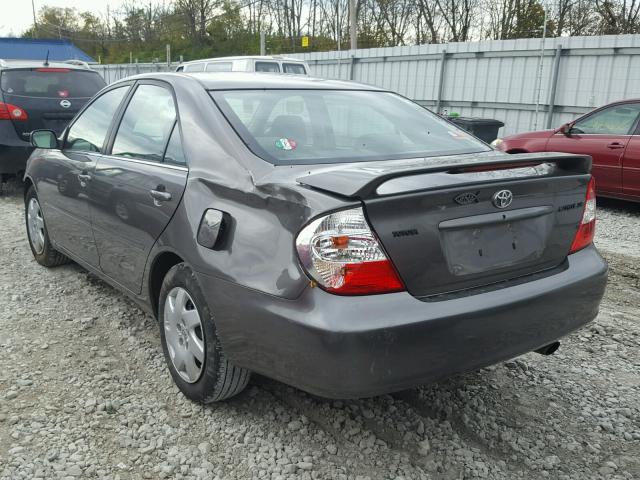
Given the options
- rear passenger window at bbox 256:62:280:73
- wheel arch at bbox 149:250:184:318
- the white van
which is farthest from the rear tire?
rear passenger window at bbox 256:62:280:73

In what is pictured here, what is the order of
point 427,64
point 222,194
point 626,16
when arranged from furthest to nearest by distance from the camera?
point 626,16, point 427,64, point 222,194

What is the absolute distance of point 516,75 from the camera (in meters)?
12.8

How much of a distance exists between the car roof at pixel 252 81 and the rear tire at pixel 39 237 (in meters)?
1.81

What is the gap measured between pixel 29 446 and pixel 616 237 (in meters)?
5.97

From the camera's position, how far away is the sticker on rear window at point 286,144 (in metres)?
2.73

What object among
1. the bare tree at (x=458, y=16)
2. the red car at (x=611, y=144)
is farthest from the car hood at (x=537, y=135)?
the bare tree at (x=458, y=16)

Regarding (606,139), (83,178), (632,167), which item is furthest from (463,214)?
(606,139)

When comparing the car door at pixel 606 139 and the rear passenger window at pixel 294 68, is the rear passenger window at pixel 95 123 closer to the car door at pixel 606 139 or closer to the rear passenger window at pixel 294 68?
the car door at pixel 606 139

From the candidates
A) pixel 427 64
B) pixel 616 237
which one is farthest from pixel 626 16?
pixel 616 237

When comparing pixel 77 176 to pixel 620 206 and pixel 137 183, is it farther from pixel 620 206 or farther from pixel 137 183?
pixel 620 206

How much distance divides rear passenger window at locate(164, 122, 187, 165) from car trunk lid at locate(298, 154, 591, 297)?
Answer: 2.89 feet

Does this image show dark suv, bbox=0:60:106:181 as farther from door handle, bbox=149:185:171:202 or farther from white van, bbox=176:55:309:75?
white van, bbox=176:55:309:75

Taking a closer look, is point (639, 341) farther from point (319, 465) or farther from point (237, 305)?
point (237, 305)

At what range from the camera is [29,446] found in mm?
2578
